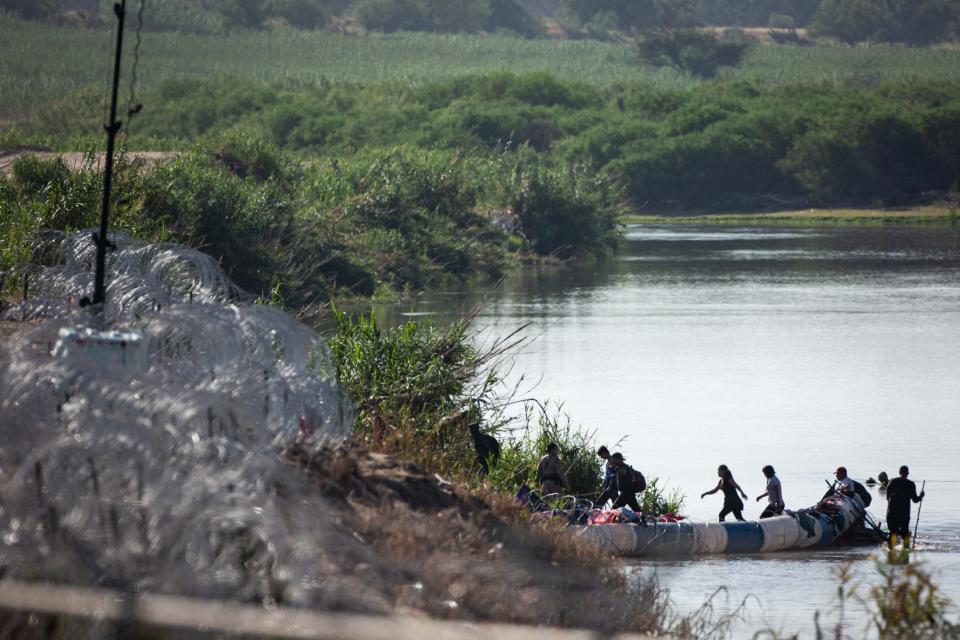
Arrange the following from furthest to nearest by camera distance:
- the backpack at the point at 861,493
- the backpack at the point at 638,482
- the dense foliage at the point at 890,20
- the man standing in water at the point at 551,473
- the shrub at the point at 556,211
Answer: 1. the dense foliage at the point at 890,20
2. the shrub at the point at 556,211
3. the backpack at the point at 861,493
4. the backpack at the point at 638,482
5. the man standing in water at the point at 551,473

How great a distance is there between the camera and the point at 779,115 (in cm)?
10625

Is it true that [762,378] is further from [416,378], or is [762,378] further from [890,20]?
[890,20]

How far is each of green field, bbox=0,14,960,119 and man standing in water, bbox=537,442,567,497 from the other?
8992cm

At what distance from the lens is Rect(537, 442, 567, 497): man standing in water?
65.5ft

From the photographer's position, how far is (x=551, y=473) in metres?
20.0

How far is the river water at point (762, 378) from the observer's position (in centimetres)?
2041

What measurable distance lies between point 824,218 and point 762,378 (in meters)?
61.2

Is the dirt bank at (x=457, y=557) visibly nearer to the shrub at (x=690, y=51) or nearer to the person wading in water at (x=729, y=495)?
the person wading in water at (x=729, y=495)

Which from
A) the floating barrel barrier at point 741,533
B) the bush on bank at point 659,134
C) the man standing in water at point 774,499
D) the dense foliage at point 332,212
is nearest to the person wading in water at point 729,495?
the man standing in water at point 774,499

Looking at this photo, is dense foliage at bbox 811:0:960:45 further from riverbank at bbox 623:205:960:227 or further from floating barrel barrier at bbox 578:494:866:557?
floating barrel barrier at bbox 578:494:866:557

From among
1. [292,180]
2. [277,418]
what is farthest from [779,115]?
[277,418]

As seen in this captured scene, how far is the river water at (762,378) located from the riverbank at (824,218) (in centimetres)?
2566

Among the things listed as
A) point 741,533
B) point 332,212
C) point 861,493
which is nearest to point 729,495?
point 741,533

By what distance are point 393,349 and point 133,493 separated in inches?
460
